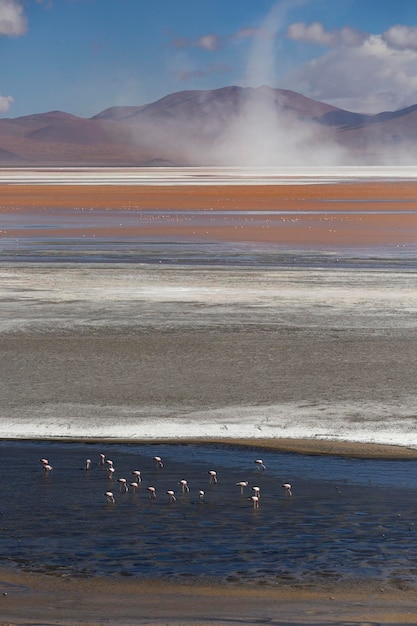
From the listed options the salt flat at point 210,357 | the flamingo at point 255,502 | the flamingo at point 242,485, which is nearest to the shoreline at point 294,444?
the salt flat at point 210,357

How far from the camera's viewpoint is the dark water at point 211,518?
7.44 meters

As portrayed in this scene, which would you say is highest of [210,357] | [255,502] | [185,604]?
[210,357]

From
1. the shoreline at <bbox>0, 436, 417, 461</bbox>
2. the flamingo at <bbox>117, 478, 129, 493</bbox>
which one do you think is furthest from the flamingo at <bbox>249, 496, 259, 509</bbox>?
the shoreline at <bbox>0, 436, 417, 461</bbox>

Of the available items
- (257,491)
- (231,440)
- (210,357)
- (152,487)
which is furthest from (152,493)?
(210,357)

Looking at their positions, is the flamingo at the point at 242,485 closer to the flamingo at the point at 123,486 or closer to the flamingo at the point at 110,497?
the flamingo at the point at 123,486

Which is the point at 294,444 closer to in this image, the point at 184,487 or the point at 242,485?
the point at 242,485

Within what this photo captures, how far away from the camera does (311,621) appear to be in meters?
6.48

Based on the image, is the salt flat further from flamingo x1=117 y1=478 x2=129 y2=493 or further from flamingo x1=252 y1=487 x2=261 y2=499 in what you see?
flamingo x1=252 y1=487 x2=261 y2=499

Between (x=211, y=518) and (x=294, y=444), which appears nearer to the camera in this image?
(x=211, y=518)

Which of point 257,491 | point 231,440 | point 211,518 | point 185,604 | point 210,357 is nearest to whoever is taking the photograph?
point 185,604

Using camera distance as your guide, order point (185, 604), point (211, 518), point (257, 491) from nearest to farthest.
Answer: point (185, 604)
point (211, 518)
point (257, 491)

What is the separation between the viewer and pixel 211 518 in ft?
27.7

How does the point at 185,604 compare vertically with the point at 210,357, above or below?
below

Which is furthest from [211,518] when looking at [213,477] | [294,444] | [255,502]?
[294,444]
